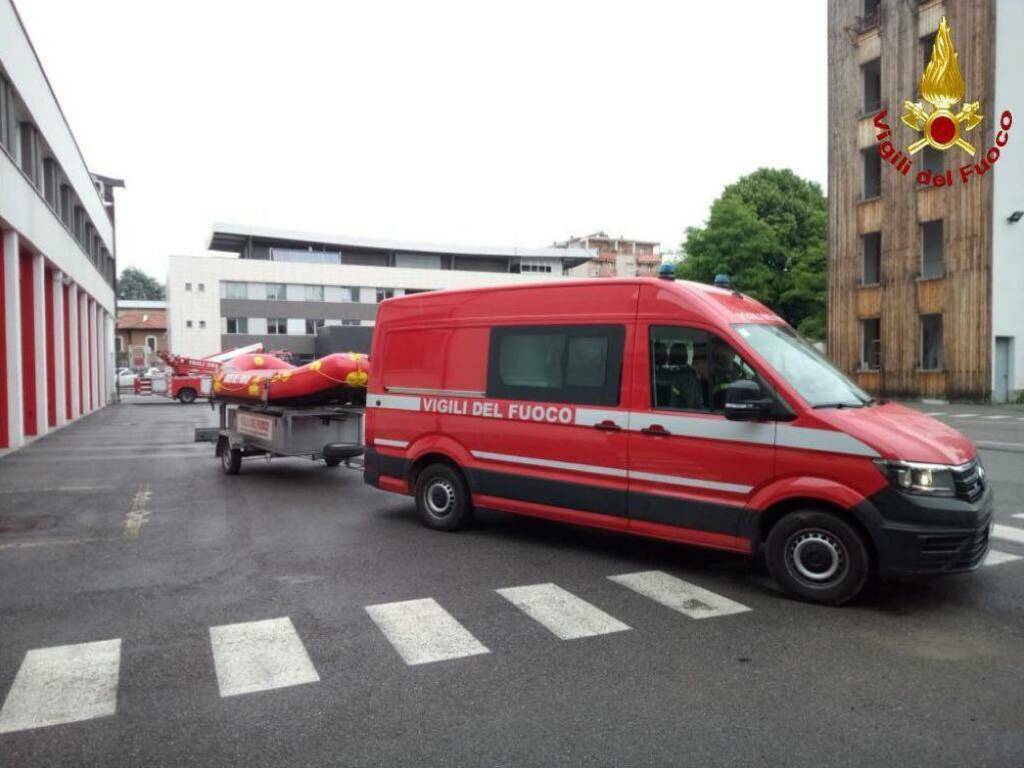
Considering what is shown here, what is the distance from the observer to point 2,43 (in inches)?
631

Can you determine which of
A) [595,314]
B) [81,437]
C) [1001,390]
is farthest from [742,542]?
[1001,390]

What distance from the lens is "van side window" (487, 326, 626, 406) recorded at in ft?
22.3

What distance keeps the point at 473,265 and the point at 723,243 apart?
119 feet

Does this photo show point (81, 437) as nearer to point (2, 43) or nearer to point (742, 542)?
point (2, 43)

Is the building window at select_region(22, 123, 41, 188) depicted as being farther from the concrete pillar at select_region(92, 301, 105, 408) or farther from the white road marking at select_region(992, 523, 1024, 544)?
the white road marking at select_region(992, 523, 1024, 544)

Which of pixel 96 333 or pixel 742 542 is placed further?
pixel 96 333

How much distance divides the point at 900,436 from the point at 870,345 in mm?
30050

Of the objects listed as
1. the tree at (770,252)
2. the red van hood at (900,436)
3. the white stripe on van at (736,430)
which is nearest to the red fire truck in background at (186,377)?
the tree at (770,252)

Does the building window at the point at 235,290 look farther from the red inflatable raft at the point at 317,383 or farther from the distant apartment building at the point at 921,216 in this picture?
the red inflatable raft at the point at 317,383

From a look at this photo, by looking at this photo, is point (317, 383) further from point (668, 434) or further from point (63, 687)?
point (63, 687)

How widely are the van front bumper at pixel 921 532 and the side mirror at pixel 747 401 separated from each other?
0.94m

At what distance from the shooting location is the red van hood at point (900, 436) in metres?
5.28

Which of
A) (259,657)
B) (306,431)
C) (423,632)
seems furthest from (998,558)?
(306,431)

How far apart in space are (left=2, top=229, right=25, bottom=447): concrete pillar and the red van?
12.1 metres
